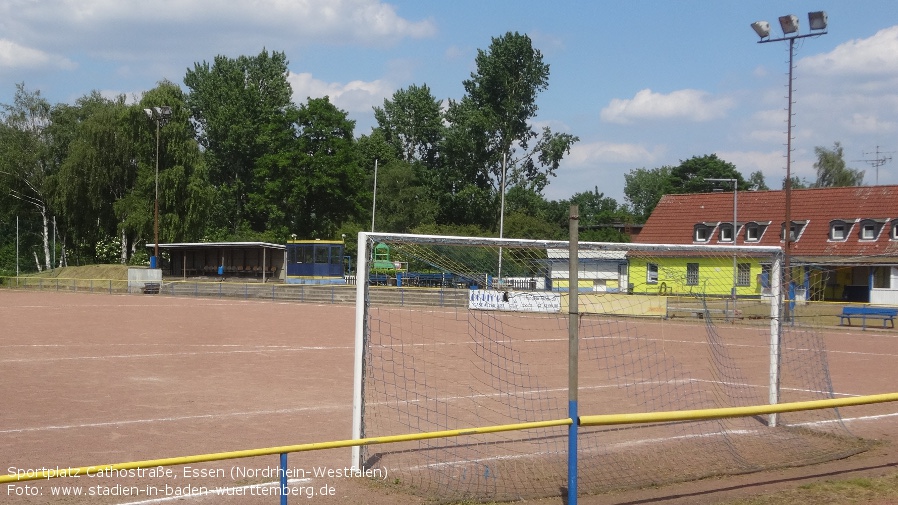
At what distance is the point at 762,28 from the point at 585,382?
22229 mm

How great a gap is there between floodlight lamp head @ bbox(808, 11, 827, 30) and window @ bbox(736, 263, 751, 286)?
881 inches

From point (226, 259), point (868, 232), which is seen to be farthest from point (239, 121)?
point (868, 232)

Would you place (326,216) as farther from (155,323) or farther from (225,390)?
(225,390)

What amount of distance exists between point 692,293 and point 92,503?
935 centimetres

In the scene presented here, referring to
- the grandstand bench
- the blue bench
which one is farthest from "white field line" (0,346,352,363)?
the grandstand bench

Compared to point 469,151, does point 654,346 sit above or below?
below

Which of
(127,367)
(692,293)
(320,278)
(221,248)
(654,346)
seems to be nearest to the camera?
(692,293)

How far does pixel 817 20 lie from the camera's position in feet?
105

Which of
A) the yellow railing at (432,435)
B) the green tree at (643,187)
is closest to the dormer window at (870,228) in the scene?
the yellow railing at (432,435)

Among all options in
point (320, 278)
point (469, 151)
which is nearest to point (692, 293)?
point (320, 278)

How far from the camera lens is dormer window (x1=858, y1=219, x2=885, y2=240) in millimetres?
45938

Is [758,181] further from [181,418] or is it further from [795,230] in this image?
[181,418]

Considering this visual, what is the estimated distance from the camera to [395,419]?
11227 mm

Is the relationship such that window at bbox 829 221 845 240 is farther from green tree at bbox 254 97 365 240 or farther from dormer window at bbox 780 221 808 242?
green tree at bbox 254 97 365 240
